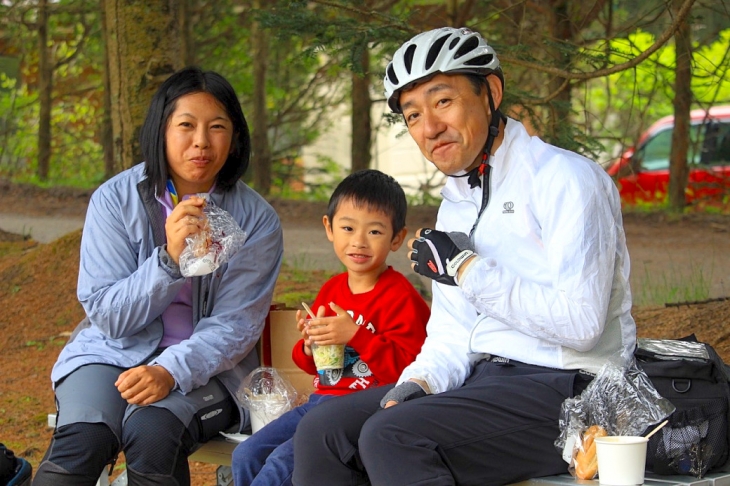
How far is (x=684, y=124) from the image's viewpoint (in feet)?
37.7

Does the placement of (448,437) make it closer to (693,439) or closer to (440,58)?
(693,439)

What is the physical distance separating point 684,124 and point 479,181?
8962 mm

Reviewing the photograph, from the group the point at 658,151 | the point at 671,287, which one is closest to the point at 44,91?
the point at 658,151

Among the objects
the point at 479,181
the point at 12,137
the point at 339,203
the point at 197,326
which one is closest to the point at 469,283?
the point at 479,181

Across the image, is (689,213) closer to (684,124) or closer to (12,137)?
(684,124)

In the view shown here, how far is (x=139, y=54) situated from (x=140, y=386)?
3661 millimetres

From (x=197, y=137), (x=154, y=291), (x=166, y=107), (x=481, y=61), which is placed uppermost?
(x=481, y=61)

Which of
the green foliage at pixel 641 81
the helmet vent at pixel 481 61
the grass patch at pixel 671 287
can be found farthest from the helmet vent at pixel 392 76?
the grass patch at pixel 671 287

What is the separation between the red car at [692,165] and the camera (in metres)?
13.0

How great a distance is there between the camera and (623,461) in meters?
2.72

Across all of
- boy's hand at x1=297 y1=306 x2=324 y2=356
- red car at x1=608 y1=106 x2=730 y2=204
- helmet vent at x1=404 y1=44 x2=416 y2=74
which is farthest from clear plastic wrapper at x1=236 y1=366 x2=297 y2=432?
red car at x1=608 y1=106 x2=730 y2=204

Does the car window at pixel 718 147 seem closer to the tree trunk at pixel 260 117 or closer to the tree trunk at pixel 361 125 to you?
the tree trunk at pixel 361 125

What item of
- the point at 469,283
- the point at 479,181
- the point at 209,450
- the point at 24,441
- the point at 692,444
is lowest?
the point at 24,441

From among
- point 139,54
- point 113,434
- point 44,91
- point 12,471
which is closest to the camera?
point 113,434
